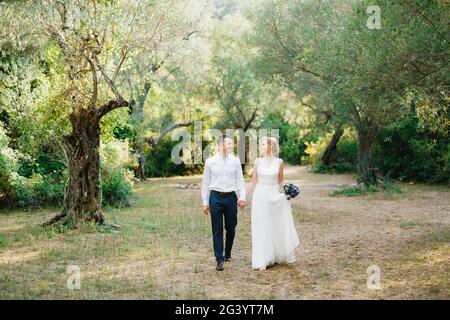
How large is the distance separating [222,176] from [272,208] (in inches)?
41.2

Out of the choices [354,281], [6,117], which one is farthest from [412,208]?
[6,117]

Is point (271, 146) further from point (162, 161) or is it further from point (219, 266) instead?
point (162, 161)

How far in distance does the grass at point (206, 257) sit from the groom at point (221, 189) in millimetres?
651

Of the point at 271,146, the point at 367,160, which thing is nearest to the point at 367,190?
the point at 367,160

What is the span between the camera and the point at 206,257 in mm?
9266

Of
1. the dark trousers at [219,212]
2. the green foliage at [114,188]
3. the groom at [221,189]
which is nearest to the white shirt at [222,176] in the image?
the groom at [221,189]

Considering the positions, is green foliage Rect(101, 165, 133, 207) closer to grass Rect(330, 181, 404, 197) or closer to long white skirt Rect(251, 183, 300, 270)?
grass Rect(330, 181, 404, 197)

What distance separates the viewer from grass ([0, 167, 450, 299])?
275 inches

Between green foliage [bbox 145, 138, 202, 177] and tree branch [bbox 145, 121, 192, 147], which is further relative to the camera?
green foliage [bbox 145, 138, 202, 177]

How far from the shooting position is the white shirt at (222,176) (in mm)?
8203

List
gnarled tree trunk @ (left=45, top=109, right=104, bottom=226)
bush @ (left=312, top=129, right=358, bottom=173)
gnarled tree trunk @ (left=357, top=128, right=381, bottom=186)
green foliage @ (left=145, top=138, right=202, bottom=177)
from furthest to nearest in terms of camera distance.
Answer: green foliage @ (left=145, top=138, right=202, bottom=177) < bush @ (left=312, top=129, right=358, bottom=173) < gnarled tree trunk @ (left=357, top=128, right=381, bottom=186) < gnarled tree trunk @ (left=45, top=109, right=104, bottom=226)

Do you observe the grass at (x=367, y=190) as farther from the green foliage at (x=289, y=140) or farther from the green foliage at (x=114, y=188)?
the green foliage at (x=289, y=140)

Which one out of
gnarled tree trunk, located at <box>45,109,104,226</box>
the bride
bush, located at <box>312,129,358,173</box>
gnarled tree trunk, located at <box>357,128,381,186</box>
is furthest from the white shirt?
bush, located at <box>312,129,358,173</box>

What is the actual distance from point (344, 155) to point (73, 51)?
25063 millimetres
